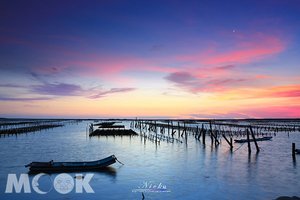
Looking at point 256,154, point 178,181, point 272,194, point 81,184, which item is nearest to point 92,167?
point 81,184

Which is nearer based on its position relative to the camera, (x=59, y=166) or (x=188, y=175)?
(x=188, y=175)

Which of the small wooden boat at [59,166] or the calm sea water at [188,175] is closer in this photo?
the calm sea water at [188,175]

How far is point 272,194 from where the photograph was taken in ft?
74.7

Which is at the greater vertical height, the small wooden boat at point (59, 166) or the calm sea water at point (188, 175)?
the small wooden boat at point (59, 166)

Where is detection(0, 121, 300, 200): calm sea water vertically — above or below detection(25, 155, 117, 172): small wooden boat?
below

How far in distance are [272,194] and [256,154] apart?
878 inches

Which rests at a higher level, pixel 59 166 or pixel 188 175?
pixel 59 166

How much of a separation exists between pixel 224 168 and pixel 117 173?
12.2 m

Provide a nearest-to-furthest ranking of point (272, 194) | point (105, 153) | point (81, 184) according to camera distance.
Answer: point (272, 194) → point (81, 184) → point (105, 153)

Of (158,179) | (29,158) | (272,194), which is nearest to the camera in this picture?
(272,194)

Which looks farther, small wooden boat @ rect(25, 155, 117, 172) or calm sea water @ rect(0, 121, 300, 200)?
small wooden boat @ rect(25, 155, 117, 172)

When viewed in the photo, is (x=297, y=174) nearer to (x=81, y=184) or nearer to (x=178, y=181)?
(x=178, y=181)

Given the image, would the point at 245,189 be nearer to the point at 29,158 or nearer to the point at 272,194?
the point at 272,194

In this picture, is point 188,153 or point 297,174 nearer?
point 297,174
